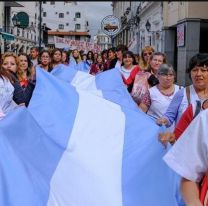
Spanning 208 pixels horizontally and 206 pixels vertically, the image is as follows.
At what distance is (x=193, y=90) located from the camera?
13.8ft

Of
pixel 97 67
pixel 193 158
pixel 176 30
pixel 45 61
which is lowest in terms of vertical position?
pixel 97 67

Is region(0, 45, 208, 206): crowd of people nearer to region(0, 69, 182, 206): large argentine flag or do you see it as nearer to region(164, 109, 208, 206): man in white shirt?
region(164, 109, 208, 206): man in white shirt

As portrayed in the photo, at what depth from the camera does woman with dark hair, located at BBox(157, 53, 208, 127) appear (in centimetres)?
336

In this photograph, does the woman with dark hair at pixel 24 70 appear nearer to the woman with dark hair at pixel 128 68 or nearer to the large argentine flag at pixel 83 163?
the woman with dark hair at pixel 128 68

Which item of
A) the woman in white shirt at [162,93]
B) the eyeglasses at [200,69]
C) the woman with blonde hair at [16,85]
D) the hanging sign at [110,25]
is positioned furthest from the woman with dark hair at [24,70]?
the hanging sign at [110,25]

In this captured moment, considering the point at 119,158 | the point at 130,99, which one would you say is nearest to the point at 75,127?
the point at 119,158

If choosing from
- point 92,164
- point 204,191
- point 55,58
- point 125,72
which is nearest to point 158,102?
point 92,164

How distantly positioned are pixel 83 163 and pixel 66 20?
114 meters

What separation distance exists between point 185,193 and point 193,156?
162mm

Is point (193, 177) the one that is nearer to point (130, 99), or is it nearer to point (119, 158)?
point (119, 158)

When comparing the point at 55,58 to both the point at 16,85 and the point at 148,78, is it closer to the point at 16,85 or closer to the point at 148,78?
the point at 148,78

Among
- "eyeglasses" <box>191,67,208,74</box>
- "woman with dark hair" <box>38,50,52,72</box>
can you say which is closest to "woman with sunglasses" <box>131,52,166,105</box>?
"woman with dark hair" <box>38,50,52,72</box>

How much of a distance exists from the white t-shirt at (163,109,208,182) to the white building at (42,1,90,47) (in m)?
108

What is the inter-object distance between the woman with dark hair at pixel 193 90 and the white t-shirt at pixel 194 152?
144 centimetres
